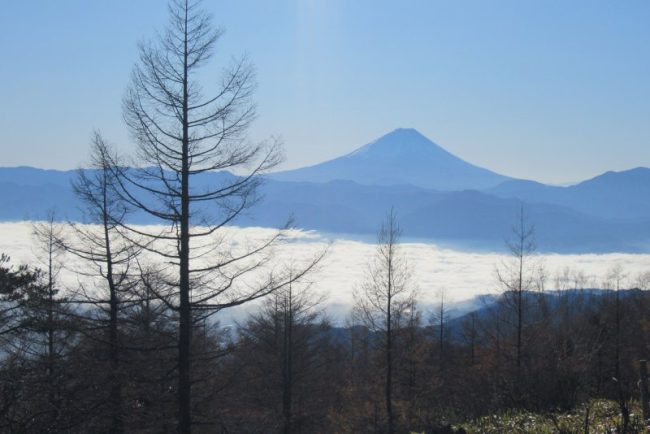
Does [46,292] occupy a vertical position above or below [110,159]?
below

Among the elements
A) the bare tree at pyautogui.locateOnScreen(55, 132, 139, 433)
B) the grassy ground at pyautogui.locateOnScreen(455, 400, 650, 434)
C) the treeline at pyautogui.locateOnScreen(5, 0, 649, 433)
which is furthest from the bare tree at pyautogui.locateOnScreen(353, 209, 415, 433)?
the bare tree at pyautogui.locateOnScreen(55, 132, 139, 433)

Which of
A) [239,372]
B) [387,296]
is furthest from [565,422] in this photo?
[387,296]

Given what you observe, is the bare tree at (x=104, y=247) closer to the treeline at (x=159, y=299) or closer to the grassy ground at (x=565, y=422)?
the treeline at (x=159, y=299)

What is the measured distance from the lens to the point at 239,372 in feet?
36.6

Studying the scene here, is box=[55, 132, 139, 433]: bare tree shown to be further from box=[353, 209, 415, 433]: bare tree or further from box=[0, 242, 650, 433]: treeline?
box=[353, 209, 415, 433]: bare tree

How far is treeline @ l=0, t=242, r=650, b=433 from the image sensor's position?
10031 millimetres

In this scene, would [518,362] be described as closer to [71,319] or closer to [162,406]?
[162,406]

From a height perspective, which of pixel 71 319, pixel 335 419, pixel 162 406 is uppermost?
pixel 71 319

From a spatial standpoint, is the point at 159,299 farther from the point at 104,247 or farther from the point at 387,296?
the point at 387,296

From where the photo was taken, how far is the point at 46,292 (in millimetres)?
14445

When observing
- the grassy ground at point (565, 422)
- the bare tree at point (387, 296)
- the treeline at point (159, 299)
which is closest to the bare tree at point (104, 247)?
the treeline at point (159, 299)

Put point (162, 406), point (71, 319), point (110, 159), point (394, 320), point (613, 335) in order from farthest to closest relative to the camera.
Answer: point (613, 335) → point (394, 320) → point (162, 406) → point (71, 319) → point (110, 159)

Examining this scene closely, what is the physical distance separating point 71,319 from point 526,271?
1956 centimetres

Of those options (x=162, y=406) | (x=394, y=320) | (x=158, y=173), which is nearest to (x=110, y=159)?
(x=158, y=173)
